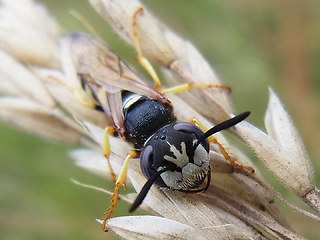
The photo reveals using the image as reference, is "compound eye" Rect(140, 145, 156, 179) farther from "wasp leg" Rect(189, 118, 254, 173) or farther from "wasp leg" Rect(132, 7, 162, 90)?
"wasp leg" Rect(132, 7, 162, 90)

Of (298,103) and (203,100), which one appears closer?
(203,100)

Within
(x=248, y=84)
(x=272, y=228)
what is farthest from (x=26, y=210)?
(x=272, y=228)

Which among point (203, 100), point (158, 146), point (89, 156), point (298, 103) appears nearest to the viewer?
point (158, 146)

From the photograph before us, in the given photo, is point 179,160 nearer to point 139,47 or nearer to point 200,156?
point 200,156

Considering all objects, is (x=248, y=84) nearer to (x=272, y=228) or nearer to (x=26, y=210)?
(x=26, y=210)

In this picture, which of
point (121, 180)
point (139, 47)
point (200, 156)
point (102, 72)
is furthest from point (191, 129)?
point (102, 72)

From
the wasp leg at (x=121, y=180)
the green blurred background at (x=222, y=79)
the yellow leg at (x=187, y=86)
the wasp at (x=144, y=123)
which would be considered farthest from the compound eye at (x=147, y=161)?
the green blurred background at (x=222, y=79)
